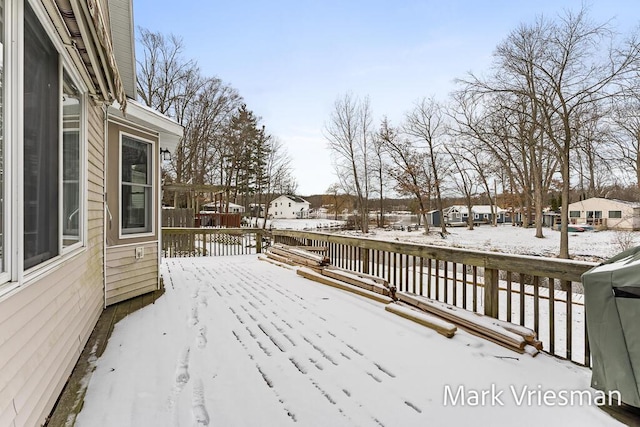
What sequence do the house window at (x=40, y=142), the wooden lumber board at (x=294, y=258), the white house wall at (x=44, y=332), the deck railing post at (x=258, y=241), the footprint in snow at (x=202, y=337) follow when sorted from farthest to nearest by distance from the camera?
the deck railing post at (x=258, y=241) < the wooden lumber board at (x=294, y=258) < the footprint in snow at (x=202, y=337) < the house window at (x=40, y=142) < the white house wall at (x=44, y=332)

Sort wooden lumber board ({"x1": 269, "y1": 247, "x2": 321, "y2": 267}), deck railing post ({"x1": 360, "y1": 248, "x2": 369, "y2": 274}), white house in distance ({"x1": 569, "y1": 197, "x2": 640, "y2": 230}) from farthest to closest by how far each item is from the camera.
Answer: white house in distance ({"x1": 569, "y1": 197, "x2": 640, "y2": 230}), wooden lumber board ({"x1": 269, "y1": 247, "x2": 321, "y2": 267}), deck railing post ({"x1": 360, "y1": 248, "x2": 369, "y2": 274})

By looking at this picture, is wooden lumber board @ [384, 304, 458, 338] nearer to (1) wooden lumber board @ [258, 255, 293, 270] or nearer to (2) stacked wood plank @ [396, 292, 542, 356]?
(2) stacked wood plank @ [396, 292, 542, 356]

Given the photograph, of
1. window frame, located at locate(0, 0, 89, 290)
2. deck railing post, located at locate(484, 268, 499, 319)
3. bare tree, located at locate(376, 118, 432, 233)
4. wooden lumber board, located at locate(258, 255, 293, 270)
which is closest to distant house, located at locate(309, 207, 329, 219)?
bare tree, located at locate(376, 118, 432, 233)

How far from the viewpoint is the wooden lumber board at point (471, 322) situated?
266 cm

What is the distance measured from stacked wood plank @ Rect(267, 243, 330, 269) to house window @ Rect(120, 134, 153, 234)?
257 centimetres

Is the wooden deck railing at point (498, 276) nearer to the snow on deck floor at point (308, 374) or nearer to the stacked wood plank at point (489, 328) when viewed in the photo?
the stacked wood plank at point (489, 328)

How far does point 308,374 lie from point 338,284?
8.04 feet

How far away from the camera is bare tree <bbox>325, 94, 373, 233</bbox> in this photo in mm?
25469

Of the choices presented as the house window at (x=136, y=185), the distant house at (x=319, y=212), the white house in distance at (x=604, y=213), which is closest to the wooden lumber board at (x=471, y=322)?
the house window at (x=136, y=185)

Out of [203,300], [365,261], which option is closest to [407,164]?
[365,261]

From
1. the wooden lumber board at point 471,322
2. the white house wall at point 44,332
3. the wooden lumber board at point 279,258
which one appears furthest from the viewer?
the wooden lumber board at point 279,258

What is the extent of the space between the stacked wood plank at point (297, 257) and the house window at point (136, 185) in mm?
2567

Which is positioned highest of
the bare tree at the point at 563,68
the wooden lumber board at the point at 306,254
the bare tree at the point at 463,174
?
the bare tree at the point at 563,68

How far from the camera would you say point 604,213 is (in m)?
27.7
